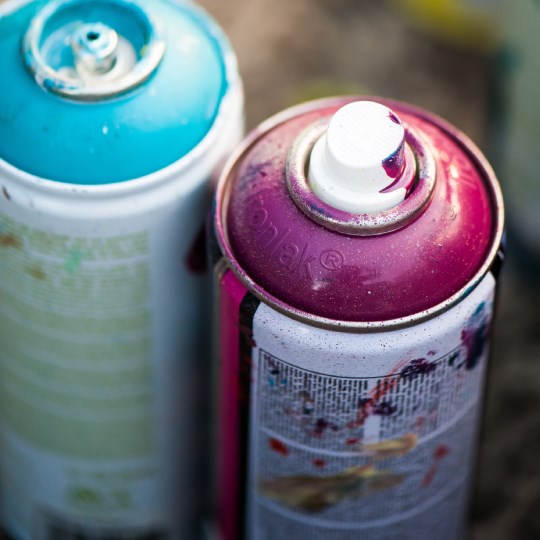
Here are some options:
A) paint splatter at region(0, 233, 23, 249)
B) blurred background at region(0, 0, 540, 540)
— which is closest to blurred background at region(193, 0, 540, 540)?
blurred background at region(0, 0, 540, 540)

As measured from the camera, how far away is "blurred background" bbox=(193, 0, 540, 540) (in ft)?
4.78

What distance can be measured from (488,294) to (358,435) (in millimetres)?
191

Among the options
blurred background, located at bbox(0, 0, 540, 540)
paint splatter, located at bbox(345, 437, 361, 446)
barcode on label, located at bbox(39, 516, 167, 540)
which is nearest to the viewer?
paint splatter, located at bbox(345, 437, 361, 446)

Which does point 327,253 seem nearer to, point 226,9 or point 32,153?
point 32,153

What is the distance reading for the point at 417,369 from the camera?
890 millimetres

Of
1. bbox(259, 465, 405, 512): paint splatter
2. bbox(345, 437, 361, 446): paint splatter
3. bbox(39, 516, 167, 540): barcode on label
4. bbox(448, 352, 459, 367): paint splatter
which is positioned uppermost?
bbox(448, 352, 459, 367): paint splatter

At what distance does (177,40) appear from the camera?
3.18ft

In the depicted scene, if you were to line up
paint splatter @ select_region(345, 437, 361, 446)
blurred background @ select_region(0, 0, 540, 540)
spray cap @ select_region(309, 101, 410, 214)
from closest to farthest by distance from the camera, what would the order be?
spray cap @ select_region(309, 101, 410, 214), paint splatter @ select_region(345, 437, 361, 446), blurred background @ select_region(0, 0, 540, 540)

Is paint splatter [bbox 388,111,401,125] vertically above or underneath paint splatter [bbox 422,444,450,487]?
above

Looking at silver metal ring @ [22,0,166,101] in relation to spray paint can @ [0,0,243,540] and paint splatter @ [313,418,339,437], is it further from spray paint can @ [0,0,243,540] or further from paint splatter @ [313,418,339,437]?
paint splatter @ [313,418,339,437]

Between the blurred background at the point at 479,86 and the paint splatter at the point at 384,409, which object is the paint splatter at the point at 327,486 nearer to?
the paint splatter at the point at 384,409

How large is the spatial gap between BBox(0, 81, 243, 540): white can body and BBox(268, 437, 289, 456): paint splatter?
17cm

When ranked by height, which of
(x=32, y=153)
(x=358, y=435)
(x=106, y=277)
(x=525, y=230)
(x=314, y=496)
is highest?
(x=32, y=153)

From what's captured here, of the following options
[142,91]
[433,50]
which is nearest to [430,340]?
[142,91]
